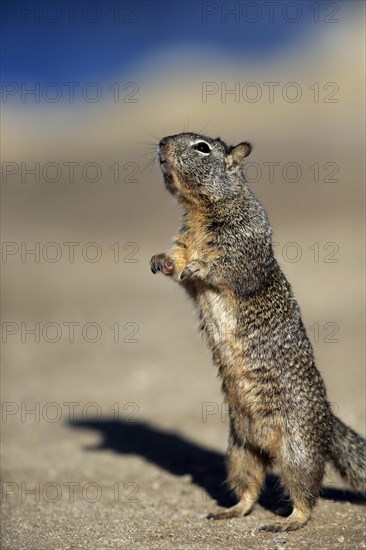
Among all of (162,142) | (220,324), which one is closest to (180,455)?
(220,324)

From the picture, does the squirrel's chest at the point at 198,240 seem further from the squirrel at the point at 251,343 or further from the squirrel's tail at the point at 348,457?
the squirrel's tail at the point at 348,457

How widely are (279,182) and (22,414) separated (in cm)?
2621

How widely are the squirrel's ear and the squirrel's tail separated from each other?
2838mm

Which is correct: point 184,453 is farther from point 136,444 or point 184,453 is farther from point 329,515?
point 329,515

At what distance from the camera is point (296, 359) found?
707cm

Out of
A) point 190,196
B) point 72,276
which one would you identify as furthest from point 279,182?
point 190,196

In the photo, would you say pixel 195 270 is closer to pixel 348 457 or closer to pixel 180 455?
pixel 348 457

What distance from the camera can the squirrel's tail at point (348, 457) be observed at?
7262mm

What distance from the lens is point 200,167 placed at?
7660 millimetres

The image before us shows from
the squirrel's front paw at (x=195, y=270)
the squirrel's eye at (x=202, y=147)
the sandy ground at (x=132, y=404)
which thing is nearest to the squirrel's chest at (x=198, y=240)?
the squirrel's front paw at (x=195, y=270)

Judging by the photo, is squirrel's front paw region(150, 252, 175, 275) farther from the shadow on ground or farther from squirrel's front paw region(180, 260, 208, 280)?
the shadow on ground

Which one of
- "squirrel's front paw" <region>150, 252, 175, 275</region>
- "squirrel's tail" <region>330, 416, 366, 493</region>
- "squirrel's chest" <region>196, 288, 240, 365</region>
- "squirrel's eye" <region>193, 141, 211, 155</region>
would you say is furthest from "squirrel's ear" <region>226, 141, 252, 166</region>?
"squirrel's tail" <region>330, 416, 366, 493</region>

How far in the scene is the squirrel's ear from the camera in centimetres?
788

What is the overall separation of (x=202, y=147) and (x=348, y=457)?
346 centimetres
